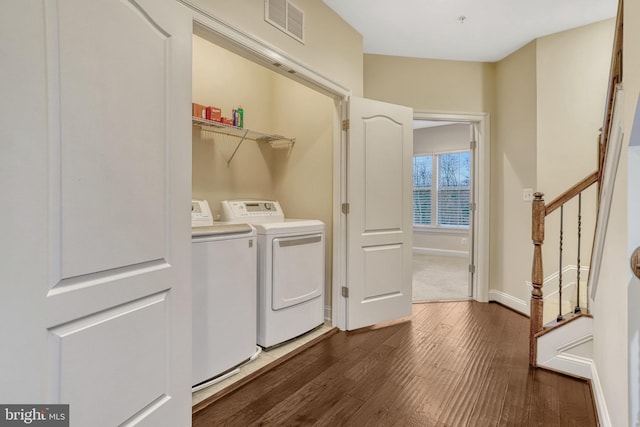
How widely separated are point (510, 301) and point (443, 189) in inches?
145

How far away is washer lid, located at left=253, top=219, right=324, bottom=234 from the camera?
232cm

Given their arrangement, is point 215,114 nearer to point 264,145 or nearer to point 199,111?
point 199,111

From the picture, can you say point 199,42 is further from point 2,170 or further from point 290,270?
point 2,170

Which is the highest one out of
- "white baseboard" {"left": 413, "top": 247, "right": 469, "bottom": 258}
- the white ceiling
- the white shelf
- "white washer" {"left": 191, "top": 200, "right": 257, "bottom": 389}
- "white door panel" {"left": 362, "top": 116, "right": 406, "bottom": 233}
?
the white ceiling

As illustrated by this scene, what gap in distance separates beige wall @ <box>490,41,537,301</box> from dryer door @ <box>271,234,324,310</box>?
2.10 metres

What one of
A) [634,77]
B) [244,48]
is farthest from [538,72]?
[244,48]

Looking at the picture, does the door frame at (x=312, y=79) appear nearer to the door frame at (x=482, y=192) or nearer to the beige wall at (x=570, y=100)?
the door frame at (x=482, y=192)

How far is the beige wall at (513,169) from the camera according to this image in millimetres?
3121

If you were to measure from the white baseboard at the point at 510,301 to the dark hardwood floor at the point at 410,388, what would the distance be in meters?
0.56

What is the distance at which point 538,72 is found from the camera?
9.92 ft

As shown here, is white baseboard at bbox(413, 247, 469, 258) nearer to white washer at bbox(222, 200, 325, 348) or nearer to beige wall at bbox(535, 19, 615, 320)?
beige wall at bbox(535, 19, 615, 320)

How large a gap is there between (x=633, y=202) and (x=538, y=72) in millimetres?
2672

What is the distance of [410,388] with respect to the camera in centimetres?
188

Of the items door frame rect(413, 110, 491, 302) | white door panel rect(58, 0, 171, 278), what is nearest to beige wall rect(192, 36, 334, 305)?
door frame rect(413, 110, 491, 302)
